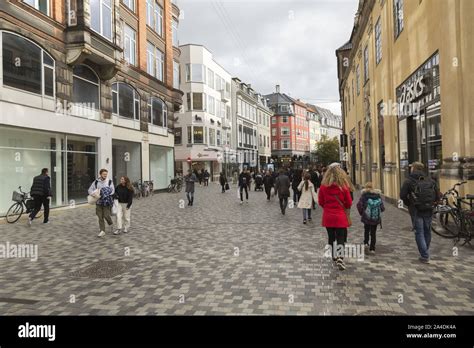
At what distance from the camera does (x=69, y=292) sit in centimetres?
527

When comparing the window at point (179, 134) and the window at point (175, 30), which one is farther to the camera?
the window at point (179, 134)

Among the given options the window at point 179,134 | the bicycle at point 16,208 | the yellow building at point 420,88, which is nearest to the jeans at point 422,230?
the yellow building at point 420,88

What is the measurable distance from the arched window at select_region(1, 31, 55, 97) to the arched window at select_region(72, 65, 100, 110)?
5.84 feet

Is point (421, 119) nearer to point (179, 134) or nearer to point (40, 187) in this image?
point (40, 187)

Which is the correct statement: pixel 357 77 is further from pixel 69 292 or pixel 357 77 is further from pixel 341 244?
pixel 69 292

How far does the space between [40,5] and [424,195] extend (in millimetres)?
15755

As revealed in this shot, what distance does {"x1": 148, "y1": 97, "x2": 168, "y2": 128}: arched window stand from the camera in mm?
26109

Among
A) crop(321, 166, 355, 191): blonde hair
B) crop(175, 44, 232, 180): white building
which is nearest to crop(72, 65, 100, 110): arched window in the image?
crop(321, 166, 355, 191): blonde hair

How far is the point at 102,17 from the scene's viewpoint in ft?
61.5

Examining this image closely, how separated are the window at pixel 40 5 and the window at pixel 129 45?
23.0 feet

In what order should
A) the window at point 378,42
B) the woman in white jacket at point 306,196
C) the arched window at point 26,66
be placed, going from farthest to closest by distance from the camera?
1. the window at point 378,42
2. the arched window at point 26,66
3. the woman in white jacket at point 306,196

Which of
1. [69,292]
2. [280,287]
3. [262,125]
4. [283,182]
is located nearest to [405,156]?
[283,182]

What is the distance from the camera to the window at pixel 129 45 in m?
22.5

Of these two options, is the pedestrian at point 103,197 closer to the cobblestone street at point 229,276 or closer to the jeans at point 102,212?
the jeans at point 102,212
